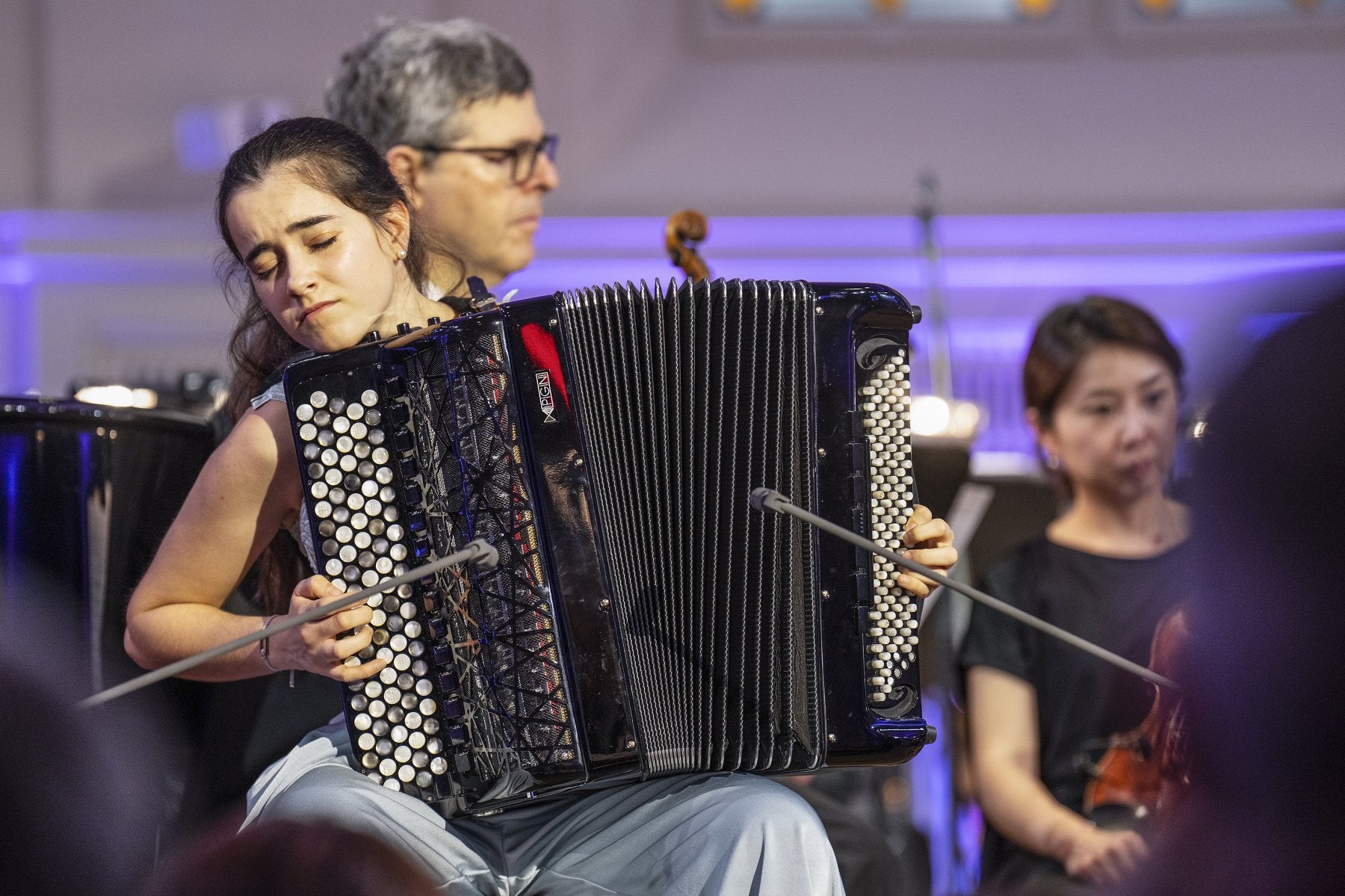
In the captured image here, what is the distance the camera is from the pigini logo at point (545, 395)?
1.61 meters

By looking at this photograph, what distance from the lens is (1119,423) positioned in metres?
2.46

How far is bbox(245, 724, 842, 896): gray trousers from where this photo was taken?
5.09 feet

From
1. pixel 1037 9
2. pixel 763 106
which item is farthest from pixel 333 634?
pixel 1037 9

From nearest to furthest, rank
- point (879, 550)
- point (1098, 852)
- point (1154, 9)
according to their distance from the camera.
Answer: point (879, 550)
point (1098, 852)
point (1154, 9)

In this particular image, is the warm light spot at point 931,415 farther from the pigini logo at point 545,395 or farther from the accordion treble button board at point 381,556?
the accordion treble button board at point 381,556

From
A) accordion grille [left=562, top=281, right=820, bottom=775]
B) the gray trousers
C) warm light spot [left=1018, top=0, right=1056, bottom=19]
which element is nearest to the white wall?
warm light spot [left=1018, top=0, right=1056, bottom=19]

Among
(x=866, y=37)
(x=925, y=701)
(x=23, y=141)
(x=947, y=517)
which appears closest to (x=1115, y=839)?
(x=947, y=517)

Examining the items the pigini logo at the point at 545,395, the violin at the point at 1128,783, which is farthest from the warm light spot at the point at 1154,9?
the pigini logo at the point at 545,395

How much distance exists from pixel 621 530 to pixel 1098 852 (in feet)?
3.13

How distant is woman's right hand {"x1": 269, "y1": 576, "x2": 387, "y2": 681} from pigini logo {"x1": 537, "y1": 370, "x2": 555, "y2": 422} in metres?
0.29

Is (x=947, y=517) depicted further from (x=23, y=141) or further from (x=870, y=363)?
(x=23, y=141)

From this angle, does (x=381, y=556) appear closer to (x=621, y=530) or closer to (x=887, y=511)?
(x=621, y=530)

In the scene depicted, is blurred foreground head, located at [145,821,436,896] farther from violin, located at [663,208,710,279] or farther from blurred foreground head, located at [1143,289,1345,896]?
violin, located at [663,208,710,279]

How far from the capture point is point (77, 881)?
45.9 inches
